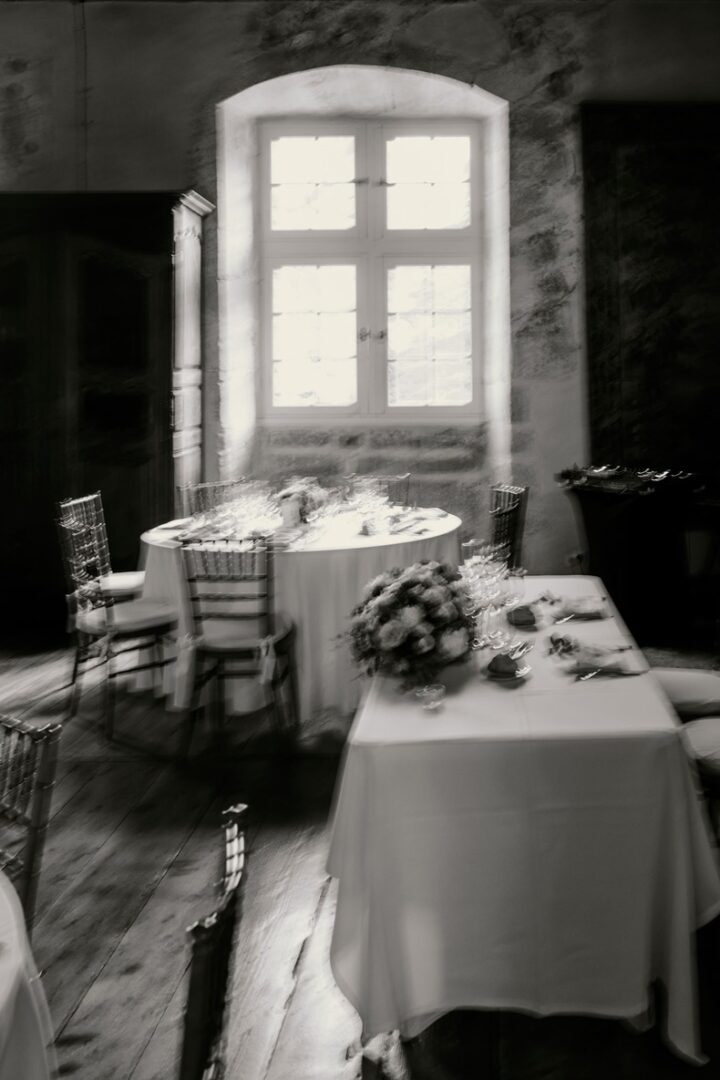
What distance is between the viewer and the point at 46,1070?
4.33ft

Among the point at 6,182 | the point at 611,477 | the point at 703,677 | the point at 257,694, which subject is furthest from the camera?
the point at 6,182

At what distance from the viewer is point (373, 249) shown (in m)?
7.34

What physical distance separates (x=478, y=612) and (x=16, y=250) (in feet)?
15.4

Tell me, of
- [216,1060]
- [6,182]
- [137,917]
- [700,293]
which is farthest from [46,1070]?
[6,182]

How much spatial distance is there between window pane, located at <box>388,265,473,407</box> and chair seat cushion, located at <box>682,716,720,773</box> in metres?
4.69

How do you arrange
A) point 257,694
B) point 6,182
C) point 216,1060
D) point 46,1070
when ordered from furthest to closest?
point 6,182, point 257,694, point 46,1070, point 216,1060

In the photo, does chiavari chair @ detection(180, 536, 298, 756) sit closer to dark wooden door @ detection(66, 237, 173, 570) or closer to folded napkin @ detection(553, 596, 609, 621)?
folded napkin @ detection(553, 596, 609, 621)

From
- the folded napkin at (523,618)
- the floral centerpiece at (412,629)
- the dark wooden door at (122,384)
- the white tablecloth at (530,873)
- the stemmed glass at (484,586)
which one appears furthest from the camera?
the dark wooden door at (122,384)

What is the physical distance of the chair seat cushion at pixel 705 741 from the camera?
2688 mm

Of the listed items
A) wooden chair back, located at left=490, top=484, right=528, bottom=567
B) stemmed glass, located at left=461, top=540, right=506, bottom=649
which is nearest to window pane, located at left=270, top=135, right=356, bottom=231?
wooden chair back, located at left=490, top=484, right=528, bottom=567

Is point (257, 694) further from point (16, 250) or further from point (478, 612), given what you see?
point (16, 250)

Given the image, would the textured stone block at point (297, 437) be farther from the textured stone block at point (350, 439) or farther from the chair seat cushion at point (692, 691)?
the chair seat cushion at point (692, 691)

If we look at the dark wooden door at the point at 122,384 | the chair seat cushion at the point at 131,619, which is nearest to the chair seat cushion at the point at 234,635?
the chair seat cushion at the point at 131,619

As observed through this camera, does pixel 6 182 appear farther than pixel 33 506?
Yes
